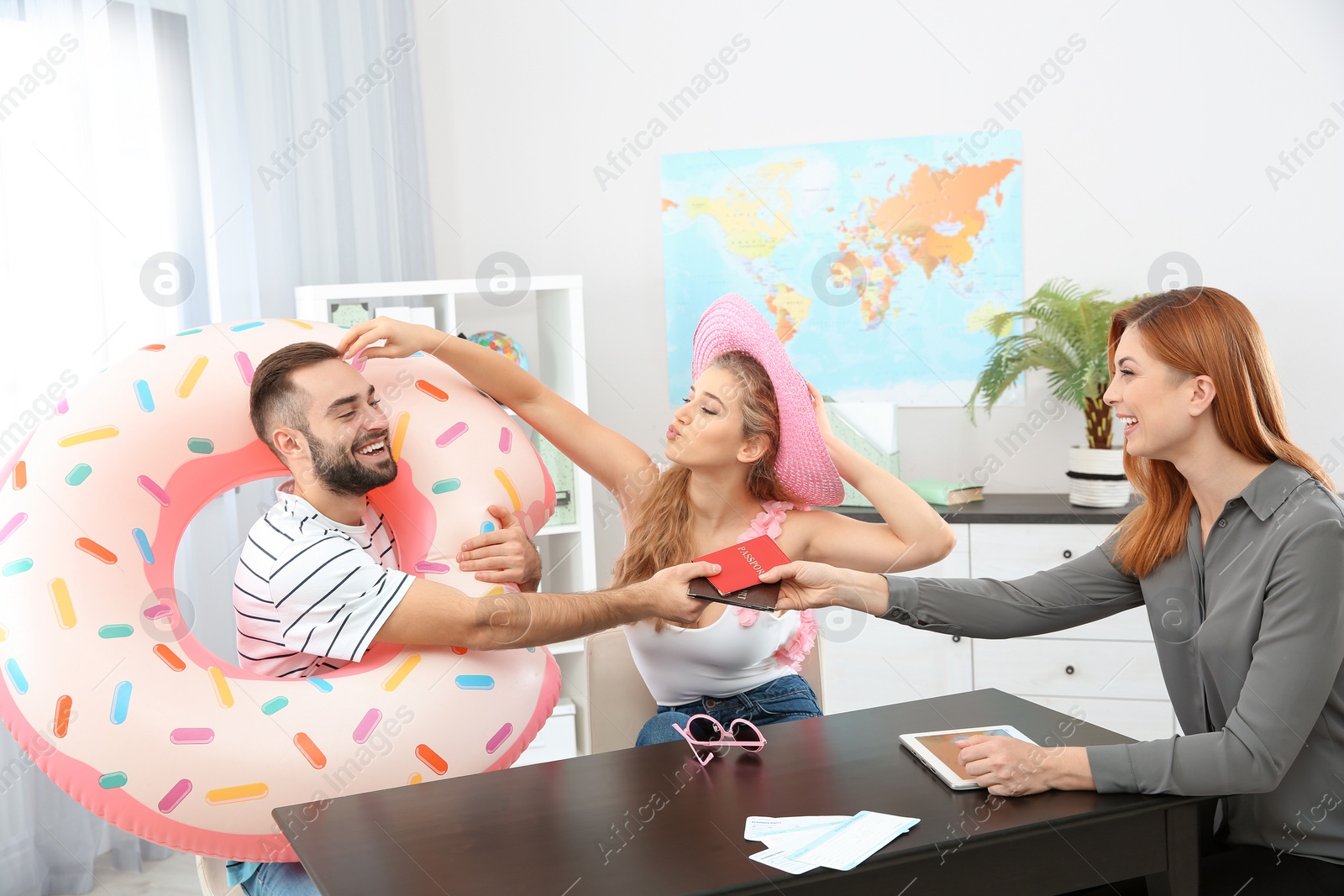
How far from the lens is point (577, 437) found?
210cm

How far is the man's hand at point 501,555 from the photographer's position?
1.73 m

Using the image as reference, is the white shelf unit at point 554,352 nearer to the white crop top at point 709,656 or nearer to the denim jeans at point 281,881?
the white crop top at point 709,656

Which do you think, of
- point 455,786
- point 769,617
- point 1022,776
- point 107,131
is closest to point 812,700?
point 769,617

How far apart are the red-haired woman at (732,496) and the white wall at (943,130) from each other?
157 cm

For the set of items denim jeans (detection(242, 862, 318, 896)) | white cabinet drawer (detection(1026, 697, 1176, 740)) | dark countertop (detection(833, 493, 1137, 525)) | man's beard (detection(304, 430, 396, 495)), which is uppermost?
man's beard (detection(304, 430, 396, 495))

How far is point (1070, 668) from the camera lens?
3064 mm

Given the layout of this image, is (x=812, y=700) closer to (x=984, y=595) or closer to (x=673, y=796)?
(x=984, y=595)

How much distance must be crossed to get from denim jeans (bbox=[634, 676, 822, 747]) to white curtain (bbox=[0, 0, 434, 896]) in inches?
62.0

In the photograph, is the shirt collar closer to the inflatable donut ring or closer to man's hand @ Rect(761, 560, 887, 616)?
man's hand @ Rect(761, 560, 887, 616)

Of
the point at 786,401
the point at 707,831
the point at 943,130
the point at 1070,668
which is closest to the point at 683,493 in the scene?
the point at 786,401

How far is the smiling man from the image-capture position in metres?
1.59

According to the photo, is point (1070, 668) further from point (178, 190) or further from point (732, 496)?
point (178, 190)

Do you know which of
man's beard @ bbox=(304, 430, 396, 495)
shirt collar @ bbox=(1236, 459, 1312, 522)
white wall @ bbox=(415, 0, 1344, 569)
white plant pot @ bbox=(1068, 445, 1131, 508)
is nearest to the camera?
shirt collar @ bbox=(1236, 459, 1312, 522)

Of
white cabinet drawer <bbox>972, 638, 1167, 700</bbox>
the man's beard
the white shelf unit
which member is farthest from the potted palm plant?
the man's beard
